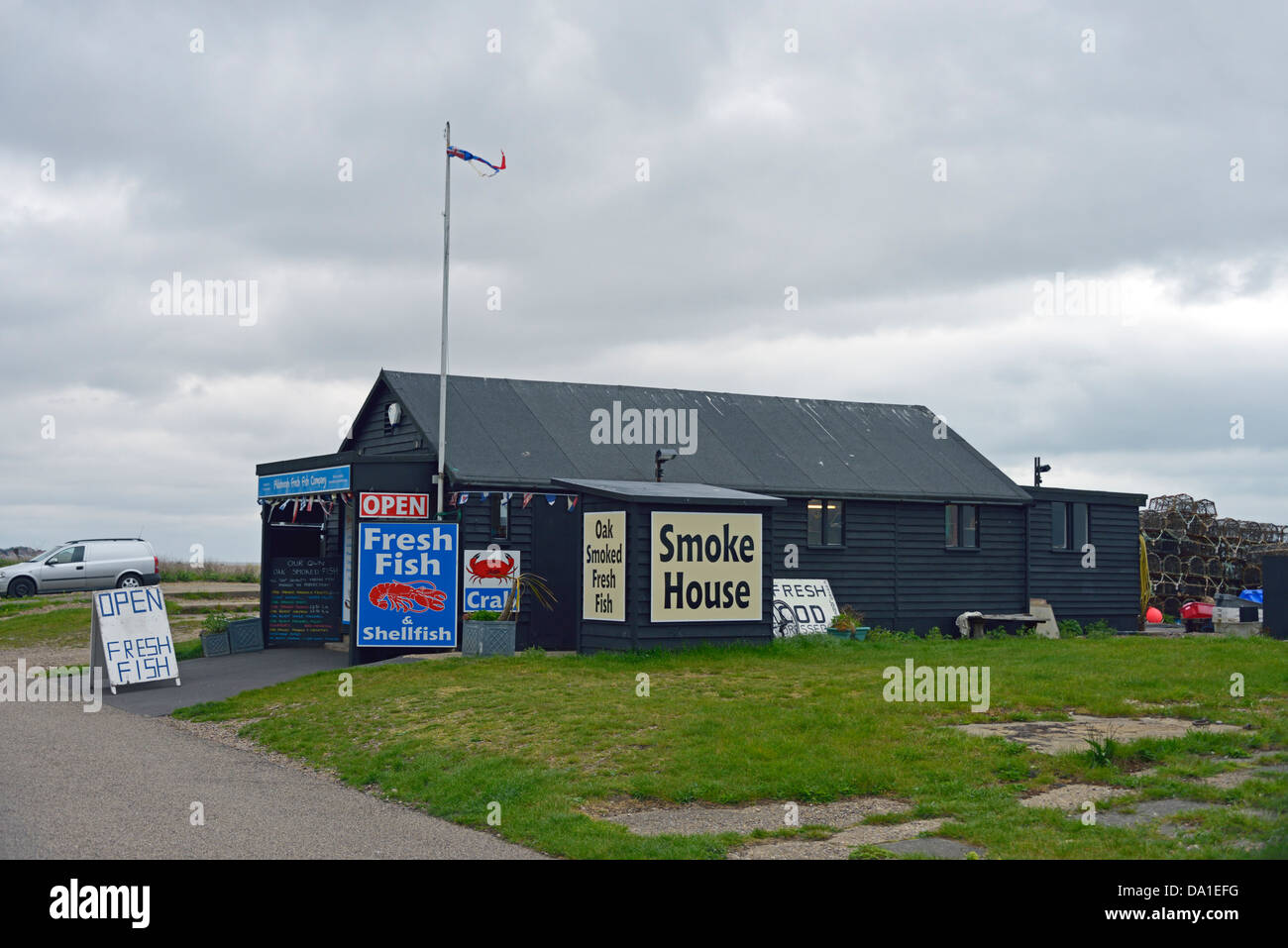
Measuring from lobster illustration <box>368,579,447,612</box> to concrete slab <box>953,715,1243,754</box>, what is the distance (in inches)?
450

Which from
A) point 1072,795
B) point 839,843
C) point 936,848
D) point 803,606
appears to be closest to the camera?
point 936,848

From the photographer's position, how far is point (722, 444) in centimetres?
2898

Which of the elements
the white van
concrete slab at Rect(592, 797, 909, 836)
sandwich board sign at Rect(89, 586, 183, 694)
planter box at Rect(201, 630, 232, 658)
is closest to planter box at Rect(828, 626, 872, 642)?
planter box at Rect(201, 630, 232, 658)

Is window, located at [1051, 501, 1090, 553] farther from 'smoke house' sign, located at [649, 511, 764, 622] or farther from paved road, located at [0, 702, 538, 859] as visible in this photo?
paved road, located at [0, 702, 538, 859]

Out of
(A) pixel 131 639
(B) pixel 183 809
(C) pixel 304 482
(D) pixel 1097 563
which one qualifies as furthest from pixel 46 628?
(D) pixel 1097 563

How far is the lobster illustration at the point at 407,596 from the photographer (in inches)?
859

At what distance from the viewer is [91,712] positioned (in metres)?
17.7

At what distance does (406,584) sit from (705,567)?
18.0 ft

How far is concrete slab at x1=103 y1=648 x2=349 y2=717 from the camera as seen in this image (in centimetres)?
1875

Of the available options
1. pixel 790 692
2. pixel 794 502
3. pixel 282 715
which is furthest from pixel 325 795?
pixel 794 502

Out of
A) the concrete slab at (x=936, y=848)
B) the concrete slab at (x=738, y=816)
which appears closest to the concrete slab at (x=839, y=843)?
the concrete slab at (x=936, y=848)

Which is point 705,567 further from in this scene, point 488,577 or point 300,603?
point 300,603
